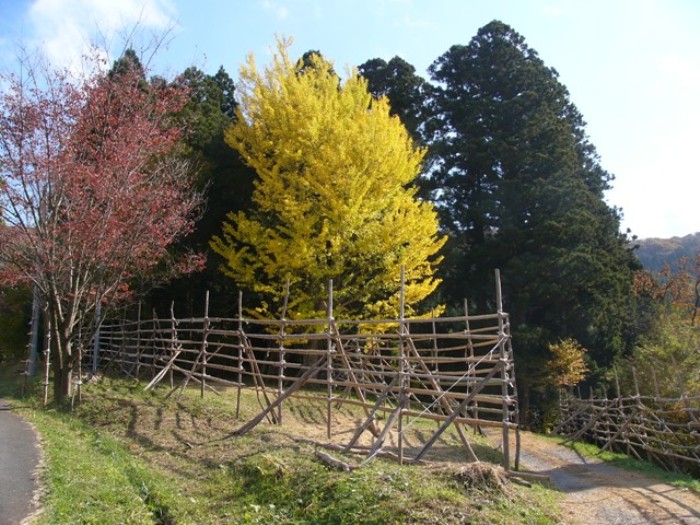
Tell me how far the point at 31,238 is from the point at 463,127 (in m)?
17.8

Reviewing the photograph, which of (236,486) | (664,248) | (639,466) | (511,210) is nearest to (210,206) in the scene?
(511,210)

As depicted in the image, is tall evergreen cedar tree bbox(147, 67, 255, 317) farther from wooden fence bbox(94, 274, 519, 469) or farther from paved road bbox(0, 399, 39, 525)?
paved road bbox(0, 399, 39, 525)

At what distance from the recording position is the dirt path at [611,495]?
677cm

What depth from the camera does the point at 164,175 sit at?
12.8 m

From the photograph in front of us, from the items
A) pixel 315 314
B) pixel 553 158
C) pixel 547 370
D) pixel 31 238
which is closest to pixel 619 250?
pixel 553 158

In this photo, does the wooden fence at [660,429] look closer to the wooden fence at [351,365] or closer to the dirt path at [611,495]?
the dirt path at [611,495]

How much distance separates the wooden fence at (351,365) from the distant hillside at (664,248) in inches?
1798

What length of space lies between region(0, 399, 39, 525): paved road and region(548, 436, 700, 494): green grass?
8.62 m

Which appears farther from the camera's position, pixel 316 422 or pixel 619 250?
pixel 619 250

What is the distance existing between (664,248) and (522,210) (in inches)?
2000

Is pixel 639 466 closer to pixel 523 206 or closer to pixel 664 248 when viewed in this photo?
pixel 523 206

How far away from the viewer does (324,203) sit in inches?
575

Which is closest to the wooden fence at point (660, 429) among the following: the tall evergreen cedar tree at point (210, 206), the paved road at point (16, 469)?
the paved road at point (16, 469)

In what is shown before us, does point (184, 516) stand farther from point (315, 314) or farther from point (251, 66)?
point (251, 66)
